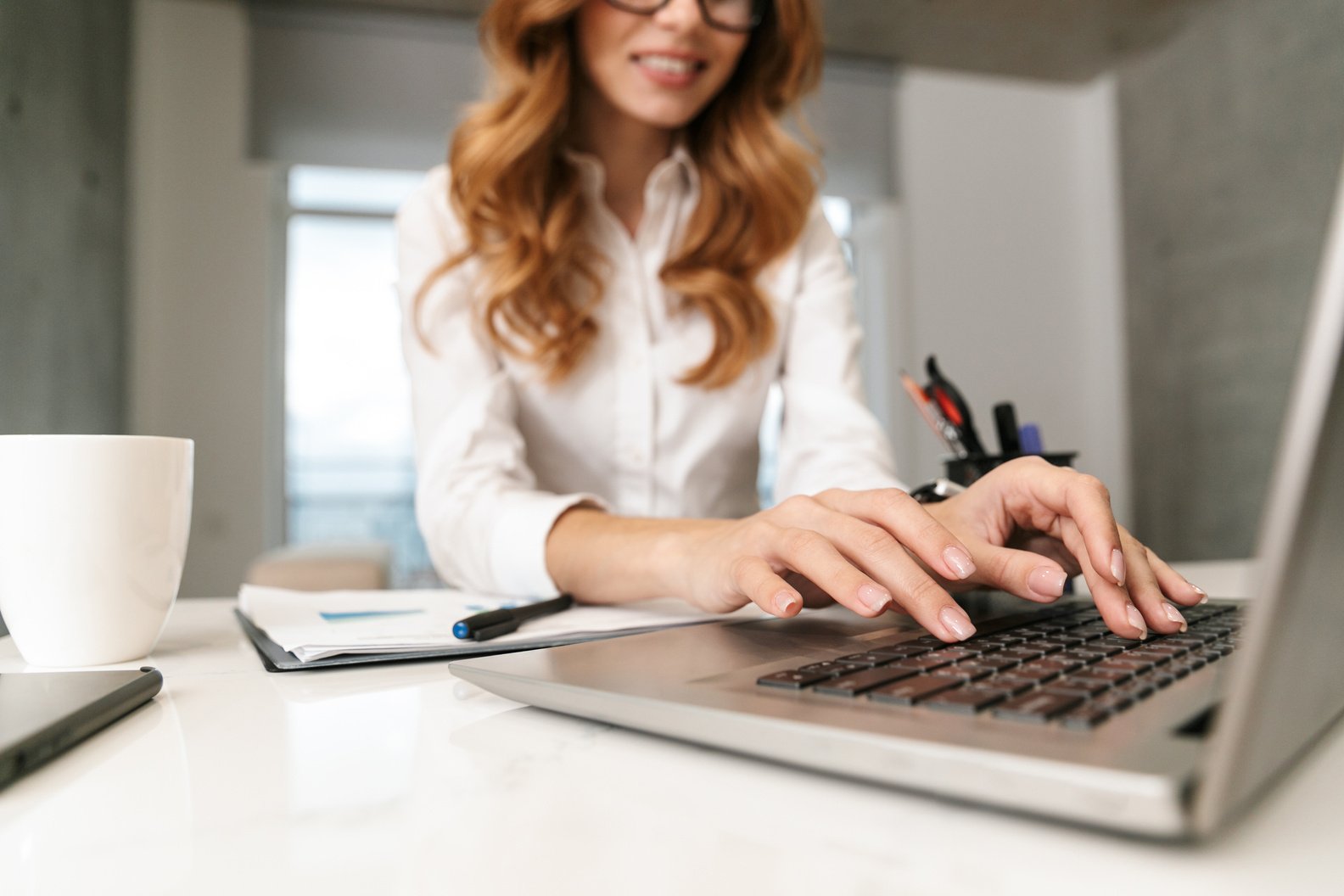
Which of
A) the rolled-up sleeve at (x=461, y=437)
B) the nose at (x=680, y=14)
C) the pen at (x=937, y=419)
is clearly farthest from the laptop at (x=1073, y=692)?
Result: the nose at (x=680, y=14)

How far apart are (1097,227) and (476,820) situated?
4453mm

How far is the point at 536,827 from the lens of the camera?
0.26m

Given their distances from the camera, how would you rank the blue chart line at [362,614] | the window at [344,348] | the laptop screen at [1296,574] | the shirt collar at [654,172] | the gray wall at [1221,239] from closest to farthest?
1. the laptop screen at [1296,574]
2. the blue chart line at [362,614]
3. the shirt collar at [654,172]
4. the gray wall at [1221,239]
5. the window at [344,348]

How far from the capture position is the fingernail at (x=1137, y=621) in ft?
1.37

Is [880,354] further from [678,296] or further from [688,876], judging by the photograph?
[688,876]

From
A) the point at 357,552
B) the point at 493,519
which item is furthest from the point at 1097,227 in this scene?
the point at 493,519

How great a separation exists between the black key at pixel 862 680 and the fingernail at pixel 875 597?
0.10m

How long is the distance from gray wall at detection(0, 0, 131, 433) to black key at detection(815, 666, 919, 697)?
1.85 meters

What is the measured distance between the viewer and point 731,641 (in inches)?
17.8

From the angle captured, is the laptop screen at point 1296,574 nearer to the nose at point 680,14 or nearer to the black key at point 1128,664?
the black key at point 1128,664

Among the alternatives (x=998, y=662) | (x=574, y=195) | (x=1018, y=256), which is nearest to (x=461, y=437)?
(x=574, y=195)

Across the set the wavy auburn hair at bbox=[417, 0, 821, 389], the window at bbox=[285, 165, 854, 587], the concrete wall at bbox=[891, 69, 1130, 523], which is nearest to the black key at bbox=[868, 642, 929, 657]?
the wavy auburn hair at bbox=[417, 0, 821, 389]

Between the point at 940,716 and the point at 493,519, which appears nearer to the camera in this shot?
the point at 940,716

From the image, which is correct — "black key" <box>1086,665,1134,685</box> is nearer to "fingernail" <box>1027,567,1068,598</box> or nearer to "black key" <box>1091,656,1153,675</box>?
"black key" <box>1091,656,1153,675</box>
